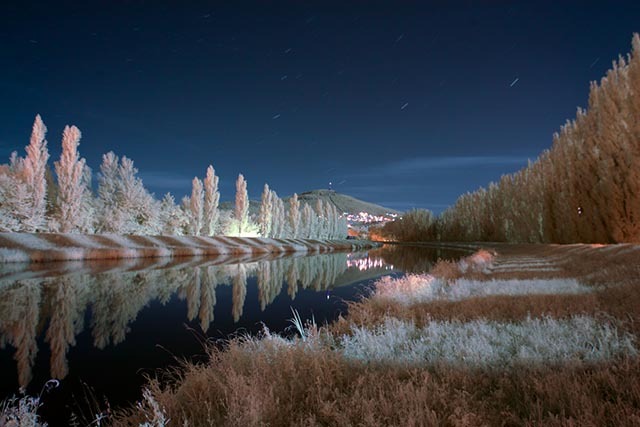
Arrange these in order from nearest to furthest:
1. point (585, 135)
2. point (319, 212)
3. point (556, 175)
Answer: point (585, 135)
point (556, 175)
point (319, 212)

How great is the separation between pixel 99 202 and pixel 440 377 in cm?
4759

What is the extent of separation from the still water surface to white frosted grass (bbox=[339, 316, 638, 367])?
8.67 feet

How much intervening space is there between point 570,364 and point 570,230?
32.2 metres

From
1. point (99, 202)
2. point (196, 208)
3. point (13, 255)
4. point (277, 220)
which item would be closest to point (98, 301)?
point (13, 255)

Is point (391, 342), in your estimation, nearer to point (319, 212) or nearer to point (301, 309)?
point (301, 309)

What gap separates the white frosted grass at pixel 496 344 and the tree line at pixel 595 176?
71.4 feet

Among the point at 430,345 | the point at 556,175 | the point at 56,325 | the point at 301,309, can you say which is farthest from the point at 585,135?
the point at 56,325

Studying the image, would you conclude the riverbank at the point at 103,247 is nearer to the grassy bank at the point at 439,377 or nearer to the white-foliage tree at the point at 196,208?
the white-foliage tree at the point at 196,208

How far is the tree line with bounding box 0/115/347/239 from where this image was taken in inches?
1291

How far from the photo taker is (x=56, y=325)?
31.0 feet

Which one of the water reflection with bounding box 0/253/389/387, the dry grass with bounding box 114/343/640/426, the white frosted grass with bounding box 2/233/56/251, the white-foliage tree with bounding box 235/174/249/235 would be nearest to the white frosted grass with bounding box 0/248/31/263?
the white frosted grass with bounding box 2/233/56/251

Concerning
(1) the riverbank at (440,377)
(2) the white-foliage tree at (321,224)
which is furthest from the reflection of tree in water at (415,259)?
(2) the white-foliage tree at (321,224)

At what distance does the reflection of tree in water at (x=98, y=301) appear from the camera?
8125 millimetres

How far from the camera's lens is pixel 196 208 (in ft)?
173
